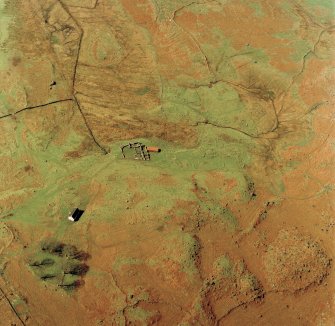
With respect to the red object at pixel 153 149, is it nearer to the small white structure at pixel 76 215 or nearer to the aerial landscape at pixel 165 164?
the aerial landscape at pixel 165 164

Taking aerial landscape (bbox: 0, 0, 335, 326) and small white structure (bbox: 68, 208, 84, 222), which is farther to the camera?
small white structure (bbox: 68, 208, 84, 222)

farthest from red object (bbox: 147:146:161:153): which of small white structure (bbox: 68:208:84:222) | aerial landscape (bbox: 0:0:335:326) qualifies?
small white structure (bbox: 68:208:84:222)

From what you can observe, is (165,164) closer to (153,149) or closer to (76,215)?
(153,149)

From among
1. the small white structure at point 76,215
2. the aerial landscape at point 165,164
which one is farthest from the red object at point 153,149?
the small white structure at point 76,215

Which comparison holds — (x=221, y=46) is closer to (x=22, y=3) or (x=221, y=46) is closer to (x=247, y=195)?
(x=247, y=195)

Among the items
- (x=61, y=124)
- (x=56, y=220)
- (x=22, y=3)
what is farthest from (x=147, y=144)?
(x=22, y=3)

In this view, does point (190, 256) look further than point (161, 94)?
No

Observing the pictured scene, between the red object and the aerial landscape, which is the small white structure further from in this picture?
the red object

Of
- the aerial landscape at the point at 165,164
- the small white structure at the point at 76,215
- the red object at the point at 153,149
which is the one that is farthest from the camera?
the red object at the point at 153,149
